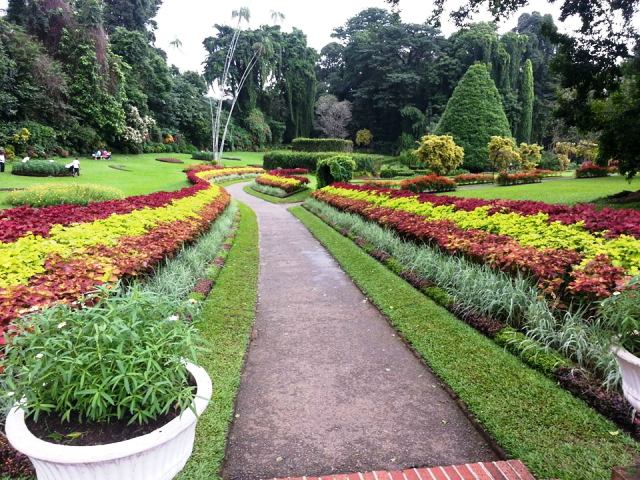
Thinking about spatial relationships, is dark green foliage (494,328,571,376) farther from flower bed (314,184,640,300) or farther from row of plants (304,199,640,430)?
flower bed (314,184,640,300)

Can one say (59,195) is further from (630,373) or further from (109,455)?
(630,373)

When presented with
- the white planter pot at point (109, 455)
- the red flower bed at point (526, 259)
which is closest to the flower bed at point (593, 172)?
the red flower bed at point (526, 259)

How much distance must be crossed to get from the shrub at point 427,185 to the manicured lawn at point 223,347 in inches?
469

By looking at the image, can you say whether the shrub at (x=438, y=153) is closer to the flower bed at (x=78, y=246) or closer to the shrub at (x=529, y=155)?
the shrub at (x=529, y=155)

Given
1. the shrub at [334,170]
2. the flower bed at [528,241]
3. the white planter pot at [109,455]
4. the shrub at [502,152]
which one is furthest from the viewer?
the shrub at [502,152]

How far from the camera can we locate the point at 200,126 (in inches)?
1690

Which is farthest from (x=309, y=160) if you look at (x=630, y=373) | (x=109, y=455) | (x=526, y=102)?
(x=109, y=455)

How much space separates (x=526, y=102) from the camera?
133ft

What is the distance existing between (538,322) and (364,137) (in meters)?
45.3

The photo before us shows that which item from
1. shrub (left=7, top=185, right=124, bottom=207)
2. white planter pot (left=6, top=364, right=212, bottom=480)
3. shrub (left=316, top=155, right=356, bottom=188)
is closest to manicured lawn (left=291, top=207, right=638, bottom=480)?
white planter pot (left=6, top=364, right=212, bottom=480)

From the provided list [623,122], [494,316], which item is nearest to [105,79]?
[623,122]

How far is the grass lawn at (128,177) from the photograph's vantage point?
1732cm

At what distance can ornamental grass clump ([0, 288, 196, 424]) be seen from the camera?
179 cm

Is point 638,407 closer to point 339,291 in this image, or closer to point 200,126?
point 339,291
